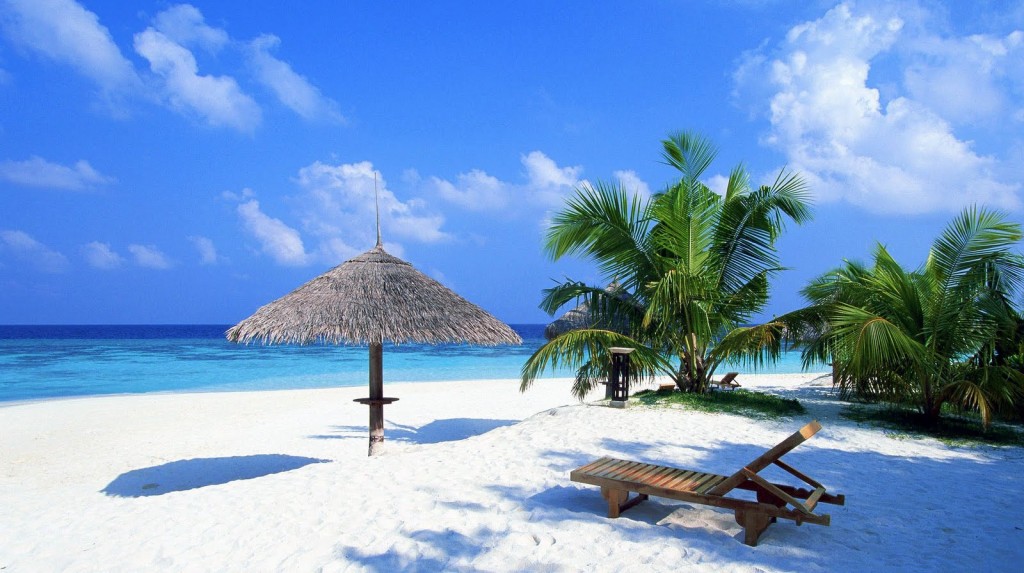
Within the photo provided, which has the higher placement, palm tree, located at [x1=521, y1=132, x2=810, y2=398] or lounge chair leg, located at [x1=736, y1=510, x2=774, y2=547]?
palm tree, located at [x1=521, y1=132, x2=810, y2=398]

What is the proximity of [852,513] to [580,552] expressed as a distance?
2.04 metres

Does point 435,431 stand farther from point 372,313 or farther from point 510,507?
point 510,507

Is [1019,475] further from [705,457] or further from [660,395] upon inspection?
[660,395]

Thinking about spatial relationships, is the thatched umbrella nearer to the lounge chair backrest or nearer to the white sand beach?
the white sand beach

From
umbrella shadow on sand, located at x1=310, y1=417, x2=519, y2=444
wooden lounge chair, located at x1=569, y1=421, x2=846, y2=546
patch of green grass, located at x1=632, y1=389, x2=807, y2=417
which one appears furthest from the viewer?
umbrella shadow on sand, located at x1=310, y1=417, x2=519, y2=444

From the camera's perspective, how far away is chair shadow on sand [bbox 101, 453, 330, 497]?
668 centimetres

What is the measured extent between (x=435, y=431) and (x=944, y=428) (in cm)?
700

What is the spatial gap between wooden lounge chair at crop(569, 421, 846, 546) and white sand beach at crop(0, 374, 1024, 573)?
15cm

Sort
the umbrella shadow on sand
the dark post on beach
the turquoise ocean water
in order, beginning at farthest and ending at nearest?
1. the turquoise ocean water
2. the umbrella shadow on sand
3. the dark post on beach

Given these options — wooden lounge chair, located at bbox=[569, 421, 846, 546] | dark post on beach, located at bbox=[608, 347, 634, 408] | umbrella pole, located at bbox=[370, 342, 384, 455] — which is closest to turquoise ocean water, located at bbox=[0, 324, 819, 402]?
dark post on beach, located at bbox=[608, 347, 634, 408]

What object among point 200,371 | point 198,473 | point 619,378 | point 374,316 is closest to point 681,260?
point 619,378

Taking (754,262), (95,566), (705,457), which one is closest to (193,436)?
(95,566)

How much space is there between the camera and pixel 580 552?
3.39 m

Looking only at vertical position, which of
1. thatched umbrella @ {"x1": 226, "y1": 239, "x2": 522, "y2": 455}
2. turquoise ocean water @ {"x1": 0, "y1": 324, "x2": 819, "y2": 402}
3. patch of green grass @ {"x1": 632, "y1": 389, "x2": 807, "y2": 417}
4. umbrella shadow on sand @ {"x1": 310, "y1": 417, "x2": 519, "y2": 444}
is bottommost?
turquoise ocean water @ {"x1": 0, "y1": 324, "x2": 819, "y2": 402}
